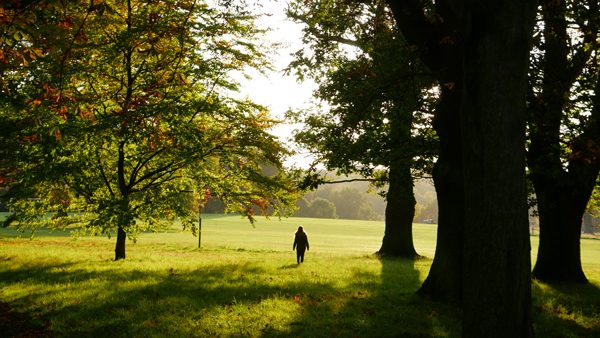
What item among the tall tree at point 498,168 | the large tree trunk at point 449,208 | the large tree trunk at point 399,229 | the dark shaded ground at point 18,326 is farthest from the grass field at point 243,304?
the large tree trunk at point 399,229

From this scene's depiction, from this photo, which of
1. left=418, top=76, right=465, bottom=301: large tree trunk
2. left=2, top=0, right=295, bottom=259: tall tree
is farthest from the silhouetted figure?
left=418, top=76, right=465, bottom=301: large tree trunk

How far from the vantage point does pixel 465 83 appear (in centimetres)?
451

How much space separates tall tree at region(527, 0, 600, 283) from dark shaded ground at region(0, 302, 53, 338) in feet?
33.7

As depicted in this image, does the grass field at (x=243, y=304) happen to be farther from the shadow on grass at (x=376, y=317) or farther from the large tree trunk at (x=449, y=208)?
the large tree trunk at (x=449, y=208)

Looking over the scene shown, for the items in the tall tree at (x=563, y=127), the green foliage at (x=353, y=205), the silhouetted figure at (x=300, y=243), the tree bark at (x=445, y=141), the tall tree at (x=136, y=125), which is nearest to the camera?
the tree bark at (x=445, y=141)

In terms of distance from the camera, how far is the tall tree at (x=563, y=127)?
9102 mm

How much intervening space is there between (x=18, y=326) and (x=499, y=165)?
7792 mm

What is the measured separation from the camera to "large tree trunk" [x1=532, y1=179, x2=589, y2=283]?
11547 millimetres

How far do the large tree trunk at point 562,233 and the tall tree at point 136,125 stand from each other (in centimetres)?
885

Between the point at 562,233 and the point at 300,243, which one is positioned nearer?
the point at 562,233

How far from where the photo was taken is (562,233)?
457 inches

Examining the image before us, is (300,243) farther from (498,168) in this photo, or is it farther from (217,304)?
(498,168)

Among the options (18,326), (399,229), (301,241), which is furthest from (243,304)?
(399,229)

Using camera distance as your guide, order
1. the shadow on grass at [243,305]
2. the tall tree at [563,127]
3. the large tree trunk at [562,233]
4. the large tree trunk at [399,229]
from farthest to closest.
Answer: the large tree trunk at [399,229]
the large tree trunk at [562,233]
the tall tree at [563,127]
the shadow on grass at [243,305]
